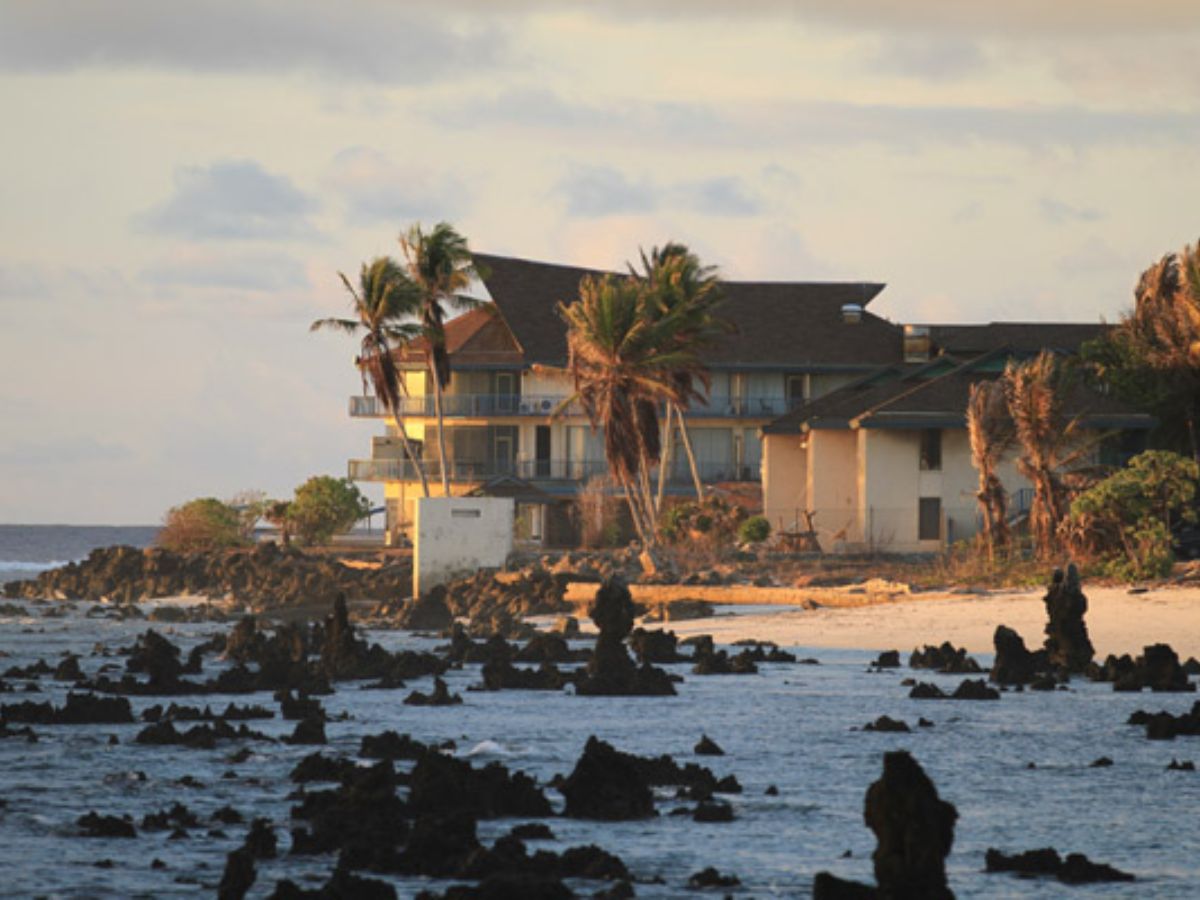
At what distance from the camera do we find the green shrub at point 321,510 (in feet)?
297

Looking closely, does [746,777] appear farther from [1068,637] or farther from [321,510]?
[321,510]

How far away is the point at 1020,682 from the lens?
36781 millimetres

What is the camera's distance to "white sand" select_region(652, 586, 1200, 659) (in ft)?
137

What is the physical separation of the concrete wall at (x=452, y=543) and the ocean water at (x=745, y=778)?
24.1 metres

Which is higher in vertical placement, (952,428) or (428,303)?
(428,303)

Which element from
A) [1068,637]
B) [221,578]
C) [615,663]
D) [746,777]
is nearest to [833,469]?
[221,578]

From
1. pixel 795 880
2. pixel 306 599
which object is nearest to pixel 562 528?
pixel 306 599

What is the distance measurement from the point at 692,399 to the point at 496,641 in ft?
166

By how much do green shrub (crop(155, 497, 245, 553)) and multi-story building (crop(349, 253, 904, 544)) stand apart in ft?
19.3

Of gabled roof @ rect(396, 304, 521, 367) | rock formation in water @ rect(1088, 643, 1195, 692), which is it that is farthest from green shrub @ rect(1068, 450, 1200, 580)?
gabled roof @ rect(396, 304, 521, 367)

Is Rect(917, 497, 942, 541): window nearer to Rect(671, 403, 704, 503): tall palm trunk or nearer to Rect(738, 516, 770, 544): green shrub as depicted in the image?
Rect(738, 516, 770, 544): green shrub

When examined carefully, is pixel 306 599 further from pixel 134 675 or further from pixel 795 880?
pixel 795 880

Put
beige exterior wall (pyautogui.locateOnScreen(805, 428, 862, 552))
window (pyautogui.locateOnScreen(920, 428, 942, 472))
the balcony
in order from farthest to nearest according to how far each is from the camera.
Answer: the balcony
beige exterior wall (pyautogui.locateOnScreen(805, 428, 862, 552))
window (pyautogui.locateOnScreen(920, 428, 942, 472))

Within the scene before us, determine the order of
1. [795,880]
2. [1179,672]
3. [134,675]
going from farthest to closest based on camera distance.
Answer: [134,675] → [1179,672] → [795,880]
